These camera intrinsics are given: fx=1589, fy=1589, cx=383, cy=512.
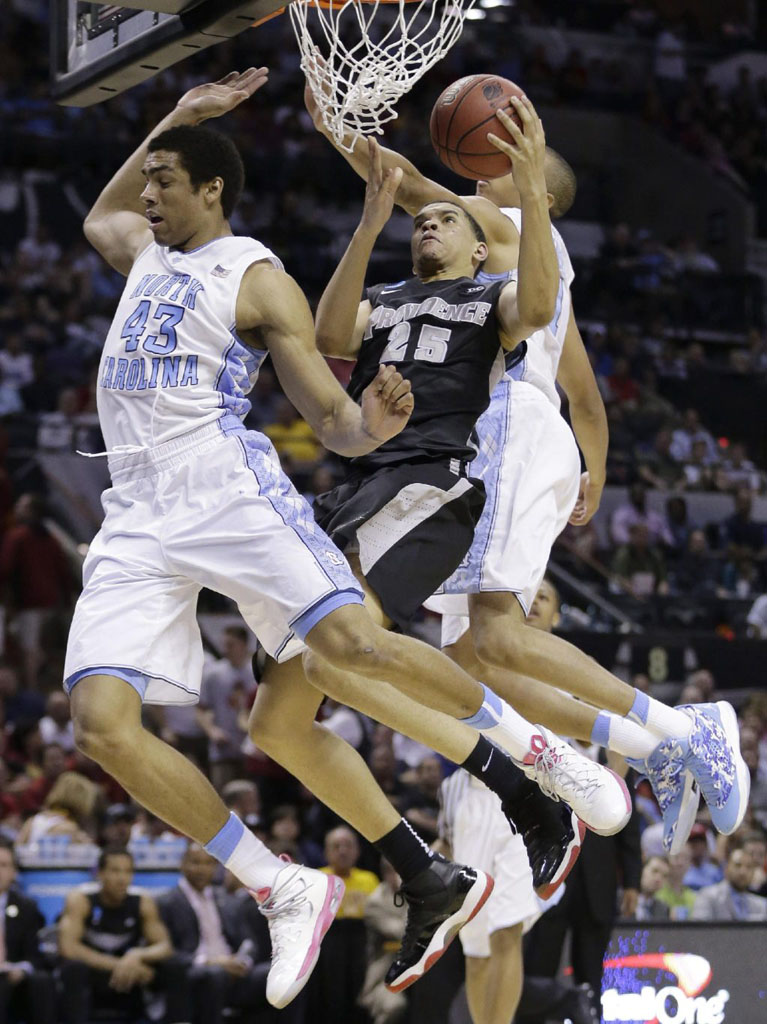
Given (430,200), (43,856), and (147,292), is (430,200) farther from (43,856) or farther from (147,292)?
(43,856)

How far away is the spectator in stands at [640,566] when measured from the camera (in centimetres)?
1455

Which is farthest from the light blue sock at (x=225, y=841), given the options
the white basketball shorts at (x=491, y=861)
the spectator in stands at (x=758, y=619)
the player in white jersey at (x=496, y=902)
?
the spectator in stands at (x=758, y=619)

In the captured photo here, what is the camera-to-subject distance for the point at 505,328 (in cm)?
534

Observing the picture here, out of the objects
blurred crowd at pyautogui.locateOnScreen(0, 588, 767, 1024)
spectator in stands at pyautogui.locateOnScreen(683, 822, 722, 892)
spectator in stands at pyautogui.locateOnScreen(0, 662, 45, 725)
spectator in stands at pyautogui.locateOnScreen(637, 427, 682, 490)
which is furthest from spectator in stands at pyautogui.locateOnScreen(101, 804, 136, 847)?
spectator in stands at pyautogui.locateOnScreen(637, 427, 682, 490)

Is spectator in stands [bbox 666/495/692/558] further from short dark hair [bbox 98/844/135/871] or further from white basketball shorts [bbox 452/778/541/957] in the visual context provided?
short dark hair [bbox 98/844/135/871]

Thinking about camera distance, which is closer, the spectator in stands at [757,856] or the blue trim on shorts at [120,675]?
the blue trim on shorts at [120,675]

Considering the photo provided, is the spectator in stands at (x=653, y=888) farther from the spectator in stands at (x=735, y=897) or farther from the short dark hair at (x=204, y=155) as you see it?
the short dark hair at (x=204, y=155)

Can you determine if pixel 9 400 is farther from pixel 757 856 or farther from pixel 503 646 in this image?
pixel 503 646

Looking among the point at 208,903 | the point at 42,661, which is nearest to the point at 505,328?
the point at 208,903

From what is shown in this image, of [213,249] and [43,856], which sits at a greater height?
[213,249]

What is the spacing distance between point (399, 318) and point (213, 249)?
28.6 inches

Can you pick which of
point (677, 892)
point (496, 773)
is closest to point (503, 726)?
point (496, 773)

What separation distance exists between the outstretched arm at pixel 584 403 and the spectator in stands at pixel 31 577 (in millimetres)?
6933

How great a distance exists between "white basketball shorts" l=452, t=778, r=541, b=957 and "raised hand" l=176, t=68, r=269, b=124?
4136mm
